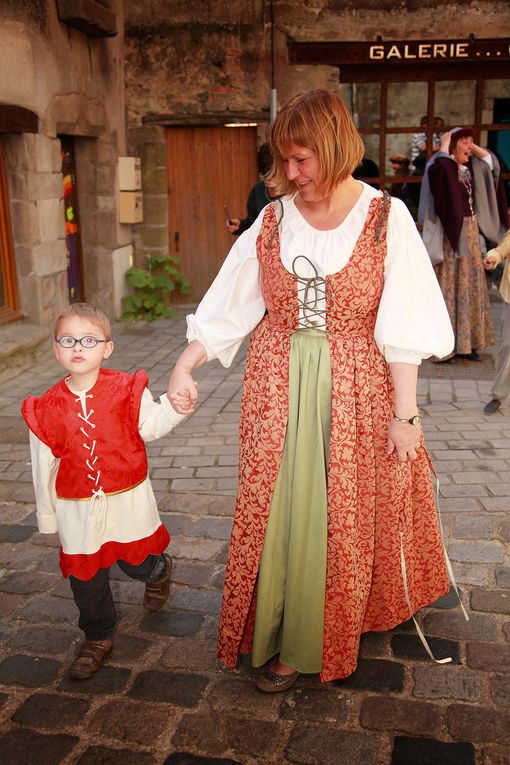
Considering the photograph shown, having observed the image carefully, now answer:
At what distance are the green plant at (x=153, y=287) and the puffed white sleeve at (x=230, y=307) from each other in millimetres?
6342

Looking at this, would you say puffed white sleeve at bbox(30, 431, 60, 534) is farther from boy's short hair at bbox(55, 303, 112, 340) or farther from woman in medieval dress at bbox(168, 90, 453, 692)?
woman in medieval dress at bbox(168, 90, 453, 692)

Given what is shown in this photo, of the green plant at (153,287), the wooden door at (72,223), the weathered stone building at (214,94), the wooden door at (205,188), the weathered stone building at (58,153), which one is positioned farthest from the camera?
the wooden door at (205,188)

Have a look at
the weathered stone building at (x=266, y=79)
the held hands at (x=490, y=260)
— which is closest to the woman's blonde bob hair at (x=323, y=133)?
the held hands at (x=490, y=260)

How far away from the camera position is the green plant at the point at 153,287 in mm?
8836

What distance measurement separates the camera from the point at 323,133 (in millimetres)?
2205

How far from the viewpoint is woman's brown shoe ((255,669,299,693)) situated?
2506mm

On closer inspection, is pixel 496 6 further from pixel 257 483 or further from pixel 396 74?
pixel 257 483

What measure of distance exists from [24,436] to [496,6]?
6.79m

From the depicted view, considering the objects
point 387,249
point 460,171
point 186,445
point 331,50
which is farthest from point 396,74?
point 387,249

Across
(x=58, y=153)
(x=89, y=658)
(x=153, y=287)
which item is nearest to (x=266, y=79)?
(x=153, y=287)

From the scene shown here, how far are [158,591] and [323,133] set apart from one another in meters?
1.74

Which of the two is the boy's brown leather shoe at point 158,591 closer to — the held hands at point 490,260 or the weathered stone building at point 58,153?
the held hands at point 490,260

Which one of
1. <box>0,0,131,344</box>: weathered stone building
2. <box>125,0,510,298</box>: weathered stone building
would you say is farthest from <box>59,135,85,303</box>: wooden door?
<box>125,0,510,298</box>: weathered stone building

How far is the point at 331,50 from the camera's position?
8516 millimetres
